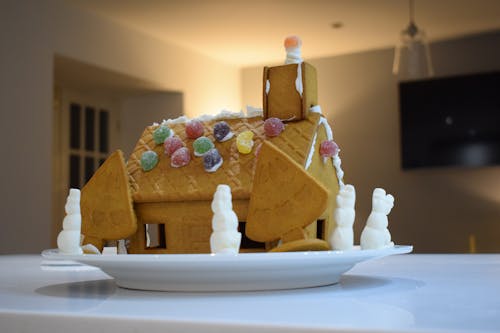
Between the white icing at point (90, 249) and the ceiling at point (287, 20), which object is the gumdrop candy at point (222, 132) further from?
the ceiling at point (287, 20)

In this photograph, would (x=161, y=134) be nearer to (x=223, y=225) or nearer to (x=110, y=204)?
(x=110, y=204)

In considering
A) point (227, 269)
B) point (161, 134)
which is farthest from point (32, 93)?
point (227, 269)

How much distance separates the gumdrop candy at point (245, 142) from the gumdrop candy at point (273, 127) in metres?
0.02

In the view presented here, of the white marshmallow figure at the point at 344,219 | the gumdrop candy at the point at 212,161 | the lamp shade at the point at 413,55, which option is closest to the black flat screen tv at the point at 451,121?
the lamp shade at the point at 413,55

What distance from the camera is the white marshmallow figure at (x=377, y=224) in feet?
2.15

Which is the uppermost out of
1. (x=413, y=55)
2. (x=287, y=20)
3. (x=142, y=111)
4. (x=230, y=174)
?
(x=287, y=20)

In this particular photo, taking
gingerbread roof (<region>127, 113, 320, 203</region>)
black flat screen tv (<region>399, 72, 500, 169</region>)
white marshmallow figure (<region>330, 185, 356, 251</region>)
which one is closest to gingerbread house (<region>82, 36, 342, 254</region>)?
gingerbread roof (<region>127, 113, 320, 203</region>)

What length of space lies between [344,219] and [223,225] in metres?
0.12

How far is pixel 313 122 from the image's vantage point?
0.80 meters

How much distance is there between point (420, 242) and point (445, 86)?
120 cm

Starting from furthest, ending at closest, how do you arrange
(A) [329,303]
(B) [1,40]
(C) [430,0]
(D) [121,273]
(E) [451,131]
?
1. (E) [451,131]
2. (C) [430,0]
3. (B) [1,40]
4. (D) [121,273]
5. (A) [329,303]

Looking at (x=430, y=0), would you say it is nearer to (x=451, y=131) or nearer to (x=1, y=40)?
(x=451, y=131)

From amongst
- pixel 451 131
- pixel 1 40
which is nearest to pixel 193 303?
pixel 1 40

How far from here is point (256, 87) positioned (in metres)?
5.93
